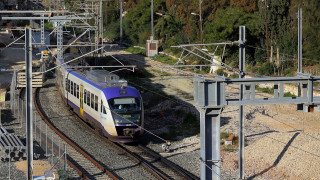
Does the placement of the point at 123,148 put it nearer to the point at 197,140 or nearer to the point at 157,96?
the point at 197,140

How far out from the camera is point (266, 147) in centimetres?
1912

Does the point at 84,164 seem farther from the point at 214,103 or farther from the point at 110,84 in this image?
the point at 214,103

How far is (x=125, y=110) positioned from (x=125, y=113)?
126 millimetres

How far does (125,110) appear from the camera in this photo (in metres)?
19.8

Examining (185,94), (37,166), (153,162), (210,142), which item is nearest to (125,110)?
(153,162)

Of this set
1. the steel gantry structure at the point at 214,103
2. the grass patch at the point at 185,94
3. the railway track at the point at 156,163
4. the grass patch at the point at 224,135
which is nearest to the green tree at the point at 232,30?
the grass patch at the point at 185,94

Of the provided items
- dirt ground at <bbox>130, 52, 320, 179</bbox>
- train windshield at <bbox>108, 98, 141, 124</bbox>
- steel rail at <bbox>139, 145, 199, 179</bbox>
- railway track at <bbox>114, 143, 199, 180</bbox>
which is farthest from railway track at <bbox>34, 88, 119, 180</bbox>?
dirt ground at <bbox>130, 52, 320, 179</bbox>

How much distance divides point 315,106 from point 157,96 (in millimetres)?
19271

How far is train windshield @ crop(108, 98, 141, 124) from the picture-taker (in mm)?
19641

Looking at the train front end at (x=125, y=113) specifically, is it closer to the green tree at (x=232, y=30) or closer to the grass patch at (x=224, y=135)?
the grass patch at (x=224, y=135)

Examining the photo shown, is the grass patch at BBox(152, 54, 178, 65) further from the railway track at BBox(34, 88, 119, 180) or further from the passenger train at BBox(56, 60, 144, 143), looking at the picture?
the railway track at BBox(34, 88, 119, 180)

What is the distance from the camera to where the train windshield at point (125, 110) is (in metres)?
19.6

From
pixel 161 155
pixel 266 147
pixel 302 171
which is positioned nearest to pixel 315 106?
pixel 302 171

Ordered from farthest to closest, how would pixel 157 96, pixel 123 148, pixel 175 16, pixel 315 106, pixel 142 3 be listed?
pixel 142 3 → pixel 175 16 → pixel 157 96 → pixel 123 148 → pixel 315 106
